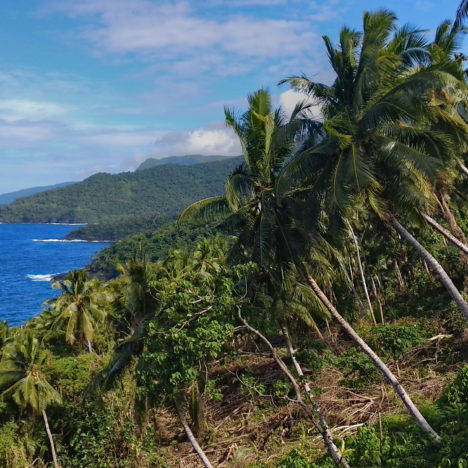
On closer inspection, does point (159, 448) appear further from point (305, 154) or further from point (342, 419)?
point (305, 154)

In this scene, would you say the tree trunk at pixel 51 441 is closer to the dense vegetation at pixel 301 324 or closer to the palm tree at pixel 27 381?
the palm tree at pixel 27 381

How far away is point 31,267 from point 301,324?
393 ft

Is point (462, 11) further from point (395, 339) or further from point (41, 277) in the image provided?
point (41, 277)

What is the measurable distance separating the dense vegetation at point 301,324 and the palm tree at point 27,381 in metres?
0.08

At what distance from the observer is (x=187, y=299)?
11633 mm

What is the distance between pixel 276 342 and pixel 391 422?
12093 mm

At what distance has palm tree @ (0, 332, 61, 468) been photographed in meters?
19.5

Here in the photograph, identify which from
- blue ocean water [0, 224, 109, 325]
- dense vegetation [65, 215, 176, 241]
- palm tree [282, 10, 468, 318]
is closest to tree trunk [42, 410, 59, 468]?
palm tree [282, 10, 468, 318]

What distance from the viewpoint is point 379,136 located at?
12.5 meters

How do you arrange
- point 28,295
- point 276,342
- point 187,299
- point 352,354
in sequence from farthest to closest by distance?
point 28,295
point 276,342
point 352,354
point 187,299

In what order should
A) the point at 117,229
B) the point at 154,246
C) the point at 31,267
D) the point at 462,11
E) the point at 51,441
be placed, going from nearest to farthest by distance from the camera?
the point at 462,11, the point at 51,441, the point at 154,246, the point at 31,267, the point at 117,229

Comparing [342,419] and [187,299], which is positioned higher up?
[187,299]

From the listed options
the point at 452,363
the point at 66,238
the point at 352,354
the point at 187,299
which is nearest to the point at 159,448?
the point at 352,354

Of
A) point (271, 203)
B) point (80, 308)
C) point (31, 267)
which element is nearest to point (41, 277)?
point (31, 267)
